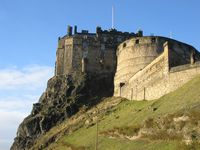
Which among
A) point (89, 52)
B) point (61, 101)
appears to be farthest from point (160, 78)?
point (89, 52)

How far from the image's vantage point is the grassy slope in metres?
34.2

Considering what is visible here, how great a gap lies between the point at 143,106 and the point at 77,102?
51.8ft

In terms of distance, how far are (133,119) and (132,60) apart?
17262mm

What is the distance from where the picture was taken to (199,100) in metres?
33.9

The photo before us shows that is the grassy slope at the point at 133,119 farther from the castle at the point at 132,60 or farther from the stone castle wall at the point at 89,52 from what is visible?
the stone castle wall at the point at 89,52

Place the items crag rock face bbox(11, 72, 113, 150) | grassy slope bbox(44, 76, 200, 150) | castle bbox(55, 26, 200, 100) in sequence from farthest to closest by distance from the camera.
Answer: crag rock face bbox(11, 72, 113, 150) < castle bbox(55, 26, 200, 100) < grassy slope bbox(44, 76, 200, 150)

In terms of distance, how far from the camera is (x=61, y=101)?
61844mm

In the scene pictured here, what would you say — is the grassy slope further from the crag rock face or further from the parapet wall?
the crag rock face

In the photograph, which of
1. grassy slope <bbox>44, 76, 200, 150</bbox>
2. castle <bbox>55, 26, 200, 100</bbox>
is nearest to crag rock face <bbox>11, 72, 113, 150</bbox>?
castle <bbox>55, 26, 200, 100</bbox>

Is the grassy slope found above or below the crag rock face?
below

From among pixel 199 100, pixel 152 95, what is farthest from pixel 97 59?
pixel 199 100

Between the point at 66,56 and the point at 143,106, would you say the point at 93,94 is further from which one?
the point at 143,106

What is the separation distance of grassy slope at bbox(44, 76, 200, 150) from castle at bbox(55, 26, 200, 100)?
174 centimetres

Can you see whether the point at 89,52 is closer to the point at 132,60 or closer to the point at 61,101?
the point at 61,101
